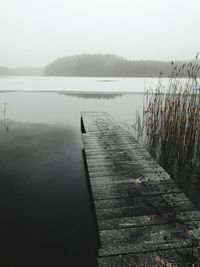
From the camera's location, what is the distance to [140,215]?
1943mm

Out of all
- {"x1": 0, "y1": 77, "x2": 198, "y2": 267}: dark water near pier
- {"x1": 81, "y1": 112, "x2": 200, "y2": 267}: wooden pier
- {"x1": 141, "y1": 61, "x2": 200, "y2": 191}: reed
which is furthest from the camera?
{"x1": 141, "y1": 61, "x2": 200, "y2": 191}: reed

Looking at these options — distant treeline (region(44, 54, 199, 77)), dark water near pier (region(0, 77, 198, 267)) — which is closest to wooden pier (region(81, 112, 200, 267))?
dark water near pier (region(0, 77, 198, 267))

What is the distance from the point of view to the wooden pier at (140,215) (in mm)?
1526

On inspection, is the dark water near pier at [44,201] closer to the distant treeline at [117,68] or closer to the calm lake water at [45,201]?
the calm lake water at [45,201]

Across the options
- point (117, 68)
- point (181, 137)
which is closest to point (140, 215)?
point (181, 137)

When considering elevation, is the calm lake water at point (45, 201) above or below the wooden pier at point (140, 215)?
below

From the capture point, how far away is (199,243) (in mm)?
1612

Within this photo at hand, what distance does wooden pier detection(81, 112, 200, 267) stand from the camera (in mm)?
1526

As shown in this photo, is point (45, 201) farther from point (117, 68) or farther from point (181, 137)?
point (117, 68)

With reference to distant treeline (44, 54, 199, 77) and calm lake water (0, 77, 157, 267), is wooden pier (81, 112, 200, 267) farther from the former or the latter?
distant treeline (44, 54, 199, 77)

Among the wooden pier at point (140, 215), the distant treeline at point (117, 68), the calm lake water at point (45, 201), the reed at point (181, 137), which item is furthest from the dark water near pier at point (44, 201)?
the distant treeline at point (117, 68)

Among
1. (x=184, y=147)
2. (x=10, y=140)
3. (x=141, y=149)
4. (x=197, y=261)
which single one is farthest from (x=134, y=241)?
(x=10, y=140)

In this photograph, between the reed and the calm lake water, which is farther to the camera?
the reed

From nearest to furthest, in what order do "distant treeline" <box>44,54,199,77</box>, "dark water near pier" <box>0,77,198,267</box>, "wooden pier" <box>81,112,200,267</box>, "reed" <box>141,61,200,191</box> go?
"wooden pier" <box>81,112,200,267</box> < "dark water near pier" <box>0,77,198,267</box> < "reed" <box>141,61,200,191</box> < "distant treeline" <box>44,54,199,77</box>
